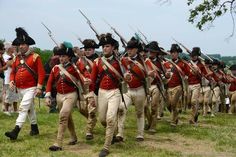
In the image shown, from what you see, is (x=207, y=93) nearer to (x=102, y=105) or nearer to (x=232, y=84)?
(x=232, y=84)

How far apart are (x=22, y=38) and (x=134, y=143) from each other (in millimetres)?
3396

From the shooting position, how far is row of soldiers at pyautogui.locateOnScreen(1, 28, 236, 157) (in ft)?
33.7

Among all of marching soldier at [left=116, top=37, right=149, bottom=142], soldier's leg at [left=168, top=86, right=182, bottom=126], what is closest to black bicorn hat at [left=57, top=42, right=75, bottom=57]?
marching soldier at [left=116, top=37, right=149, bottom=142]

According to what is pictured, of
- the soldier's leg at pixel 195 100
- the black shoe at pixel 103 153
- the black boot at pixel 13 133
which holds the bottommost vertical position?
the black shoe at pixel 103 153

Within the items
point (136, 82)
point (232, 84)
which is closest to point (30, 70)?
point (136, 82)

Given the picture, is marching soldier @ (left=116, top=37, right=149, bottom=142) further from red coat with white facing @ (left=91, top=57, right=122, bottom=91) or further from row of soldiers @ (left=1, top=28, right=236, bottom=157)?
red coat with white facing @ (left=91, top=57, right=122, bottom=91)

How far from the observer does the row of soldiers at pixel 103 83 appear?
10281 millimetres

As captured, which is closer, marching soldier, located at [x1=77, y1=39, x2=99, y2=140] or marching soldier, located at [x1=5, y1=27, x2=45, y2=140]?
marching soldier, located at [x1=5, y1=27, x2=45, y2=140]

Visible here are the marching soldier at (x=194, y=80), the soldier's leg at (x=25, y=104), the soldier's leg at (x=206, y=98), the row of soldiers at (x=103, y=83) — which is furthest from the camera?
the soldier's leg at (x=206, y=98)

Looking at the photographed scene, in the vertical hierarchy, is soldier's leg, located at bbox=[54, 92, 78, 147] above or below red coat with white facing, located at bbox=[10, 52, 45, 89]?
below

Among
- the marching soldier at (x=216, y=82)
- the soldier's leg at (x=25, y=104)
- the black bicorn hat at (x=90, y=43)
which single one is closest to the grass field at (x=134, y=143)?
the soldier's leg at (x=25, y=104)

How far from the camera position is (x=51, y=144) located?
1087 centimetres

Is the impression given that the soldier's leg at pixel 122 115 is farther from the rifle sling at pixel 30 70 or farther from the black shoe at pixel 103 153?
the rifle sling at pixel 30 70

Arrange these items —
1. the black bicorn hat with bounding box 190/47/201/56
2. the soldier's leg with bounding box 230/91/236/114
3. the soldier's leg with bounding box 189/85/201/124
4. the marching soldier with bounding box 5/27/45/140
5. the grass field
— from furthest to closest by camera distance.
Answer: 1. the soldier's leg with bounding box 230/91/236/114
2. the black bicorn hat with bounding box 190/47/201/56
3. the soldier's leg with bounding box 189/85/201/124
4. the marching soldier with bounding box 5/27/45/140
5. the grass field
